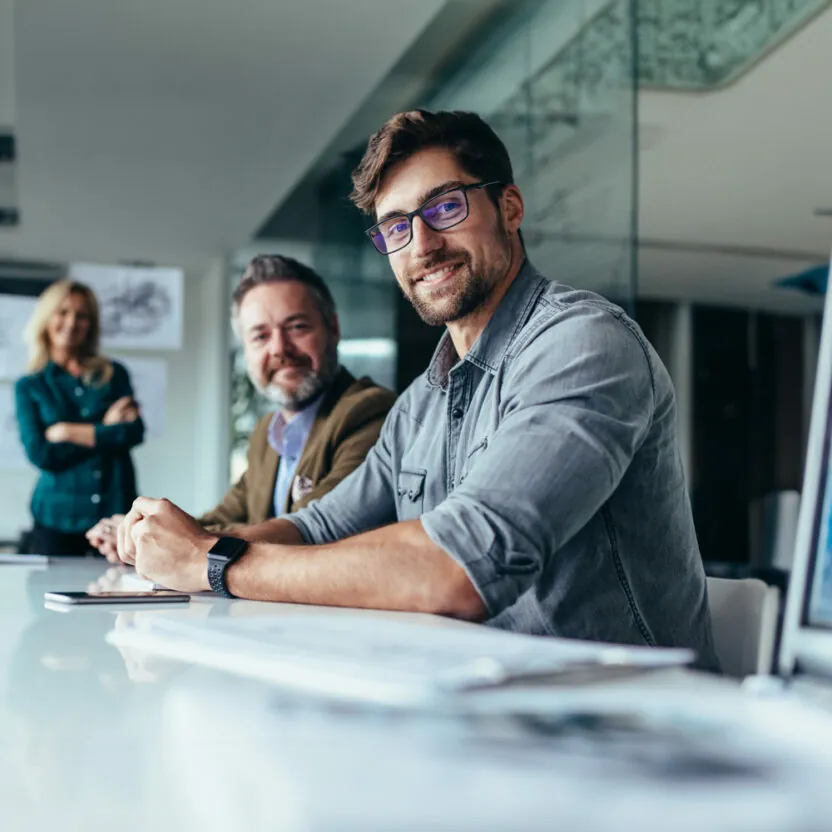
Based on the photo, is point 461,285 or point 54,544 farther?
point 54,544

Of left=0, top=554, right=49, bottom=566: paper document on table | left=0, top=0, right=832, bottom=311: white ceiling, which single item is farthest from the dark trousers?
left=0, top=0, right=832, bottom=311: white ceiling

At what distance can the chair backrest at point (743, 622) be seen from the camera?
115 centimetres

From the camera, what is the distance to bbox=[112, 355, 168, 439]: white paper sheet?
8.38 meters

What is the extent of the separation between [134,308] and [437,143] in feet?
23.1

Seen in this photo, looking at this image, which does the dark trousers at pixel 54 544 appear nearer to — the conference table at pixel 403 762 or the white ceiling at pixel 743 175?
the white ceiling at pixel 743 175

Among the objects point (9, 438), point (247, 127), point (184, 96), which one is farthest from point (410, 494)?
point (9, 438)

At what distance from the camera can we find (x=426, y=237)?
173cm

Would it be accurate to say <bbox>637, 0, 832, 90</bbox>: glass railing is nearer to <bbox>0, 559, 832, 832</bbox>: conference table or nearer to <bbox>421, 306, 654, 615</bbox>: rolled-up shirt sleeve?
<bbox>421, 306, 654, 615</bbox>: rolled-up shirt sleeve

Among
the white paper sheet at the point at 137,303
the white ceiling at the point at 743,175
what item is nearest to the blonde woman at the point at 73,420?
the white ceiling at the point at 743,175

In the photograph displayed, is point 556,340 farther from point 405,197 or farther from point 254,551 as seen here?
point 405,197

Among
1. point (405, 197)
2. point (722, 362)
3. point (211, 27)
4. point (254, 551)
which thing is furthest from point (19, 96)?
point (722, 362)

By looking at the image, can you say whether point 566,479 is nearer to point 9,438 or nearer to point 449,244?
point 449,244

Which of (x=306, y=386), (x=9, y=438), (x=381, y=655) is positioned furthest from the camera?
(x=9, y=438)

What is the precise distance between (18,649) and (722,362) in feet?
29.4
